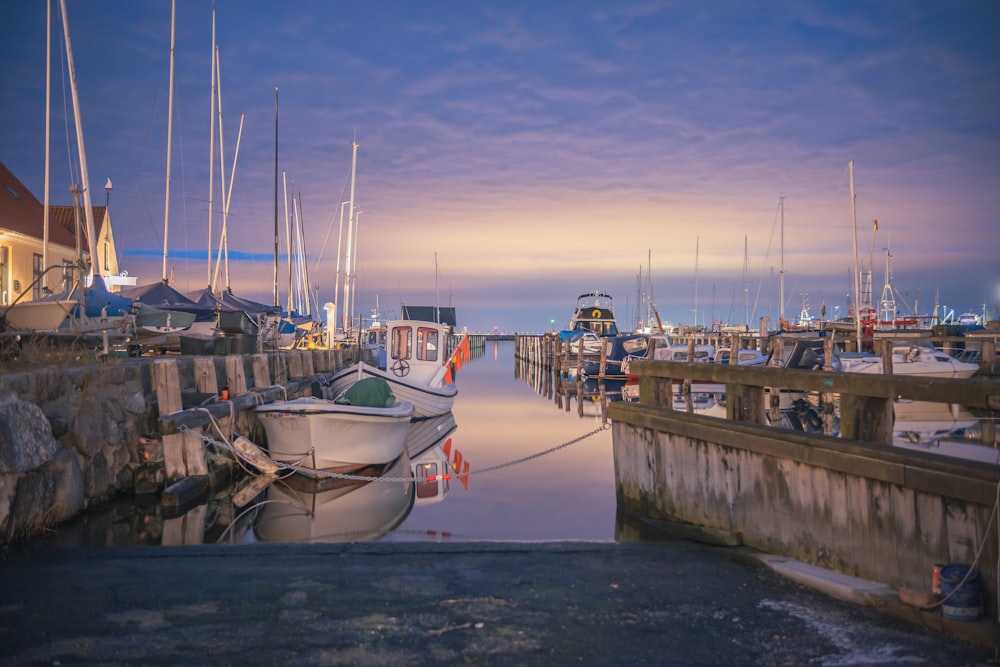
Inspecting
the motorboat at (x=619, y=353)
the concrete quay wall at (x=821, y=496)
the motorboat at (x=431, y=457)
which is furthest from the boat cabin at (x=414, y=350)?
the motorboat at (x=619, y=353)

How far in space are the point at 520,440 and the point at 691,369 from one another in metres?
15.8

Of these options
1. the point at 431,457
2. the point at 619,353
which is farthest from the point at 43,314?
the point at 619,353

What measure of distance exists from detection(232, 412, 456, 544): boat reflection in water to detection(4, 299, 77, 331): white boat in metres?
6.95

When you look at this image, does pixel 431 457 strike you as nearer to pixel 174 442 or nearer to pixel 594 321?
pixel 174 442

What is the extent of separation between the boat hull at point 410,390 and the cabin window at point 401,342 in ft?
3.60

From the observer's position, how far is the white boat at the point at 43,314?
18.5 m

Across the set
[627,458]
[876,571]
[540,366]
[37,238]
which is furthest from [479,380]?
[876,571]

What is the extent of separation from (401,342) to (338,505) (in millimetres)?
12630

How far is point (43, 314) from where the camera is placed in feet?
61.3

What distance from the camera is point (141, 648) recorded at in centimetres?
530

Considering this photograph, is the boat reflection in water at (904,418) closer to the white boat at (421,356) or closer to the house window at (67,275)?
the white boat at (421,356)

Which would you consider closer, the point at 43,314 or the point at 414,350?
the point at 43,314

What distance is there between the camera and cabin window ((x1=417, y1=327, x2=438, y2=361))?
26891 mm

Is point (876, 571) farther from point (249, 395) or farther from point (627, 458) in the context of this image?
point (249, 395)
